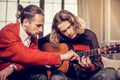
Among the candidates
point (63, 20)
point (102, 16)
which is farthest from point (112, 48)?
point (102, 16)

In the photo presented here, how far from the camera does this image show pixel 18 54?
4.48 feet

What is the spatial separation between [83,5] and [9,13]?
0.97 metres

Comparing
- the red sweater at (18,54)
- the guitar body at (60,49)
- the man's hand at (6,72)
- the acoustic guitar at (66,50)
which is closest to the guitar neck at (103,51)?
the acoustic guitar at (66,50)

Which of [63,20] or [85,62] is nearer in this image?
[85,62]

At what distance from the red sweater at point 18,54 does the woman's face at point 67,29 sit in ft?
1.26

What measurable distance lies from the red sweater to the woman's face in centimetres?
38

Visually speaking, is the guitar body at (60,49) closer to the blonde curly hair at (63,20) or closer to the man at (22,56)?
A: the blonde curly hair at (63,20)

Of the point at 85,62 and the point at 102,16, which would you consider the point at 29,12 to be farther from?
the point at 102,16

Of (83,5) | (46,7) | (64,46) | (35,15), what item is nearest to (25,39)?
(35,15)

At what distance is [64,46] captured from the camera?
1691 millimetres

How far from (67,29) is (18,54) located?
1.59 ft

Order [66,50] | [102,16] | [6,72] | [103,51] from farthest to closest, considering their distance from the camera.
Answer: [102,16]
[66,50]
[103,51]
[6,72]

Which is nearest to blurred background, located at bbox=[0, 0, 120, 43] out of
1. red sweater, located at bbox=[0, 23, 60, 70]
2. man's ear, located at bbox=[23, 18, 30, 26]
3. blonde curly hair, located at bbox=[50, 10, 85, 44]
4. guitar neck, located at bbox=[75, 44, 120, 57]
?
blonde curly hair, located at bbox=[50, 10, 85, 44]

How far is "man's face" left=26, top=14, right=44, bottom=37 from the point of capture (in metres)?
1.53
